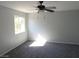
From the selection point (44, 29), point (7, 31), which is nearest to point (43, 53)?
point (7, 31)

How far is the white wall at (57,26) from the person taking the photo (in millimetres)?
5699

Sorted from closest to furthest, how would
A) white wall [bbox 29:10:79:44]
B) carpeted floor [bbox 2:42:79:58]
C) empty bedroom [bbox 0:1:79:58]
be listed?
carpeted floor [bbox 2:42:79:58], empty bedroom [bbox 0:1:79:58], white wall [bbox 29:10:79:44]

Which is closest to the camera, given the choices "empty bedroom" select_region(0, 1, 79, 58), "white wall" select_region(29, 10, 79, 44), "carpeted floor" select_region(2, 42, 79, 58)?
"carpeted floor" select_region(2, 42, 79, 58)

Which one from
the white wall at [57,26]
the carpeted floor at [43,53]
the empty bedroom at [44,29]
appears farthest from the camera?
the white wall at [57,26]

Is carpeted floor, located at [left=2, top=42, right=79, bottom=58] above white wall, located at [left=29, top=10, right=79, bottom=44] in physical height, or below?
below

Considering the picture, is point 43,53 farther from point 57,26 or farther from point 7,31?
point 57,26

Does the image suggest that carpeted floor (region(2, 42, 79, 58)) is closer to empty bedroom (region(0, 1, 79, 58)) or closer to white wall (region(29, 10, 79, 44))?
empty bedroom (region(0, 1, 79, 58))

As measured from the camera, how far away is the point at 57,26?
604 centimetres

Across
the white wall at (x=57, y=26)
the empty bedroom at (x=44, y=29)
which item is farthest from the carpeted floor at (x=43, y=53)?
the white wall at (x=57, y=26)

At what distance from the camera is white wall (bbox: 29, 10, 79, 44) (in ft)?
18.7

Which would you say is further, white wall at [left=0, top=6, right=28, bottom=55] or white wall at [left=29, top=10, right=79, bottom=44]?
white wall at [left=29, top=10, right=79, bottom=44]

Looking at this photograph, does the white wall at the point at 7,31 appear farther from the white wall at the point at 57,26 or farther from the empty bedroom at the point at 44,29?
the white wall at the point at 57,26

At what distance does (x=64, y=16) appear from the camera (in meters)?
5.83

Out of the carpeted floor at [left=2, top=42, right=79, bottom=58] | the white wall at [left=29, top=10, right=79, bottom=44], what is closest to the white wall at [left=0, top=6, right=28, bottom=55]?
the carpeted floor at [left=2, top=42, right=79, bottom=58]
